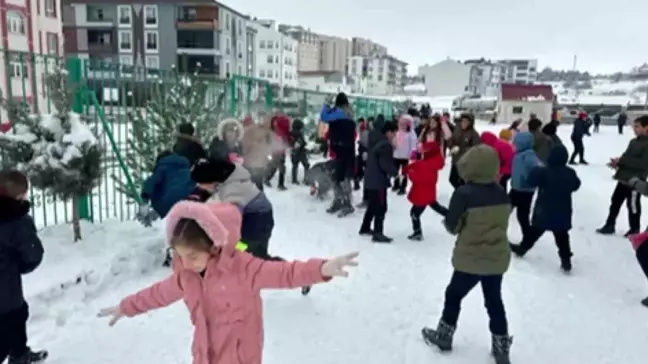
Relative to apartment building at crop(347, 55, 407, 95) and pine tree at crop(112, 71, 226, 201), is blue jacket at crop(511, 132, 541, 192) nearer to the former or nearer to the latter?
pine tree at crop(112, 71, 226, 201)

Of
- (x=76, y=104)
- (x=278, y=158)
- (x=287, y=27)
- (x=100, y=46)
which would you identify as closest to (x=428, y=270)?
(x=76, y=104)

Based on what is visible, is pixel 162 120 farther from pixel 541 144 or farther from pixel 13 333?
pixel 541 144

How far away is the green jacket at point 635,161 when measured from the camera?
25.5 feet

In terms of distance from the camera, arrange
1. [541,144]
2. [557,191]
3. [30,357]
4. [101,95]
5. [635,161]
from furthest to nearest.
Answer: [541,144]
[635,161]
[101,95]
[557,191]
[30,357]

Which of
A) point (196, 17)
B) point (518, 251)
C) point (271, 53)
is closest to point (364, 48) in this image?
point (271, 53)

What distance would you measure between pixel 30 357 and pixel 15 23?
31.1m

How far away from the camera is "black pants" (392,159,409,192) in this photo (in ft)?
37.6

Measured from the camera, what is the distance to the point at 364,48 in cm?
15150

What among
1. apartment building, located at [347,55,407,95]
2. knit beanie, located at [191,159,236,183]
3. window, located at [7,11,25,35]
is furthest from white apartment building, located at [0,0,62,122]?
apartment building, located at [347,55,407,95]

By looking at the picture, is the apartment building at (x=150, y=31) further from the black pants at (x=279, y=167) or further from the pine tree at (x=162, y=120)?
the pine tree at (x=162, y=120)

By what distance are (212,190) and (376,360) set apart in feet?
6.29

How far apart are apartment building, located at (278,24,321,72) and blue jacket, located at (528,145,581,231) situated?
9802 cm

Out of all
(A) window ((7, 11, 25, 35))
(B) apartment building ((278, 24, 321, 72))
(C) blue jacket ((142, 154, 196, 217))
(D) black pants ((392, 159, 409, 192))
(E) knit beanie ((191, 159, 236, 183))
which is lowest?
(D) black pants ((392, 159, 409, 192))

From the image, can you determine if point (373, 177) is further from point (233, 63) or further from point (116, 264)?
point (233, 63)
